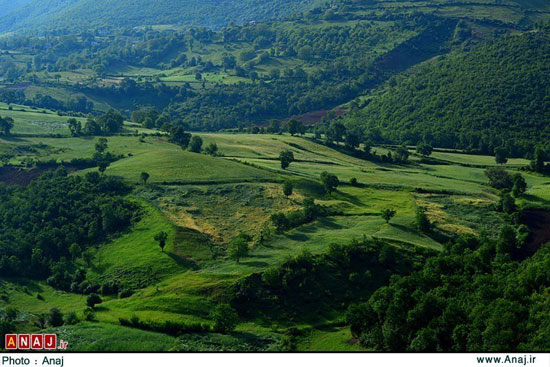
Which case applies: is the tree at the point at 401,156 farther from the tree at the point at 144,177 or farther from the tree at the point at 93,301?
the tree at the point at 93,301

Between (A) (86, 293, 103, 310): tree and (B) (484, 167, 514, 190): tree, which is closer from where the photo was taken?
(A) (86, 293, 103, 310): tree

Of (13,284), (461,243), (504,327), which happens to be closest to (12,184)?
(13,284)

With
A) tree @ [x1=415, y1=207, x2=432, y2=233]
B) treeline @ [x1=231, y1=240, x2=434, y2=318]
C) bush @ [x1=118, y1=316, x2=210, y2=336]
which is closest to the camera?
bush @ [x1=118, y1=316, x2=210, y2=336]

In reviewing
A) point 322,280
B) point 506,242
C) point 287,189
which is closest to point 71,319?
point 322,280

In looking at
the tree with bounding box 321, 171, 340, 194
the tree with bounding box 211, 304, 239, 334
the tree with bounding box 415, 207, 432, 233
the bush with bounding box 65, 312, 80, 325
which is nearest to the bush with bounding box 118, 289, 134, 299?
the bush with bounding box 65, 312, 80, 325

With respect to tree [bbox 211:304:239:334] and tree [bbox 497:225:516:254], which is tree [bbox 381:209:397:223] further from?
tree [bbox 211:304:239:334]

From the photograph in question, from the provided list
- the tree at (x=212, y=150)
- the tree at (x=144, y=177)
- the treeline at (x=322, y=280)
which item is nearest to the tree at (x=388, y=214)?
the treeline at (x=322, y=280)
